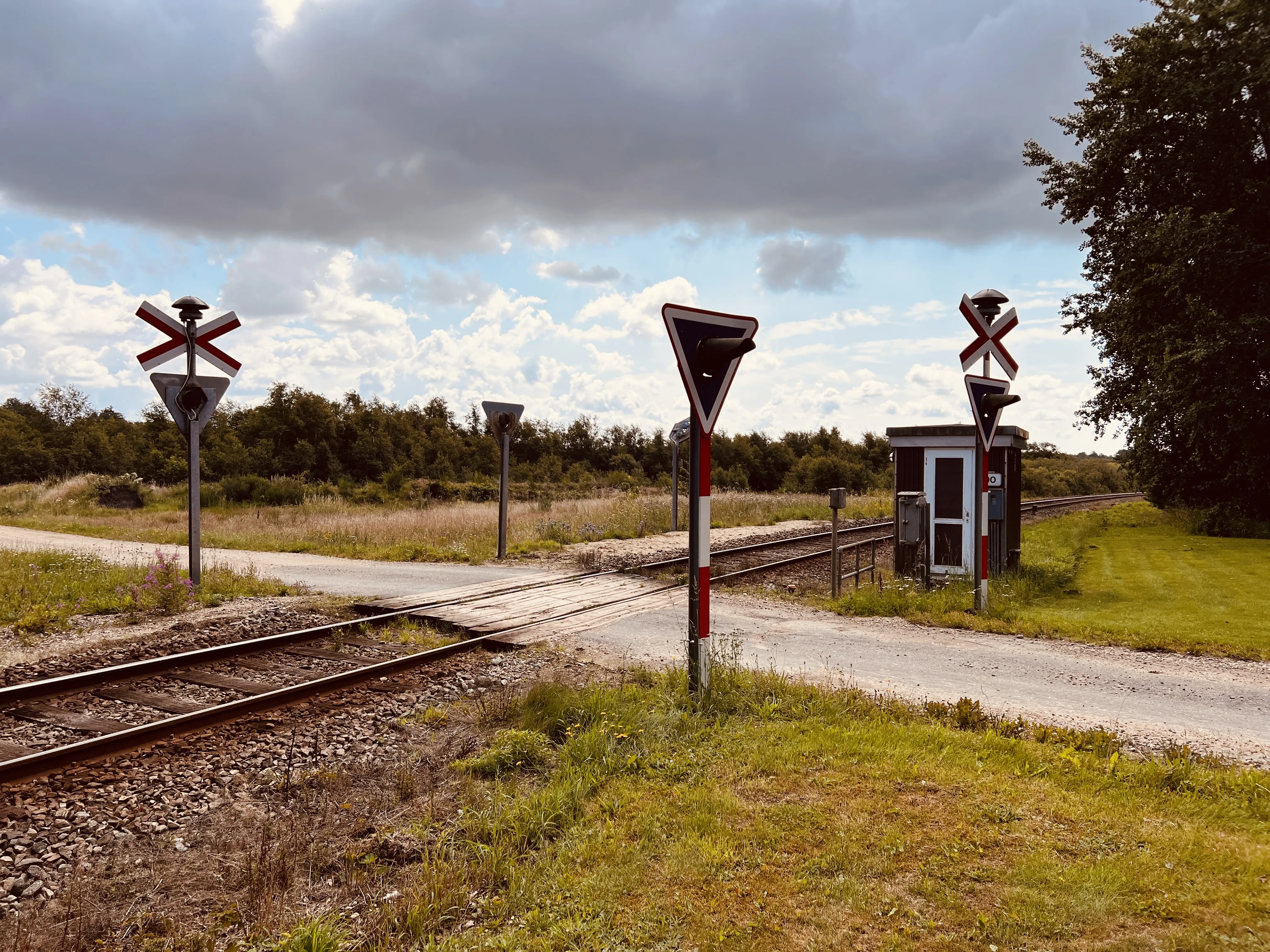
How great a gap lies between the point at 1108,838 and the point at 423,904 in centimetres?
317

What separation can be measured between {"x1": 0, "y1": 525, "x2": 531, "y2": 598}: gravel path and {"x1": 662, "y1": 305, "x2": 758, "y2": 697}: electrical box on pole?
266 inches

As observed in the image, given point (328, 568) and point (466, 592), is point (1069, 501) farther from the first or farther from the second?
point (328, 568)

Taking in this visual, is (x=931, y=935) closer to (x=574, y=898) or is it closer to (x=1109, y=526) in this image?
(x=574, y=898)

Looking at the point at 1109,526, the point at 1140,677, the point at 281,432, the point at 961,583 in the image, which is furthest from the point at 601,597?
the point at 281,432

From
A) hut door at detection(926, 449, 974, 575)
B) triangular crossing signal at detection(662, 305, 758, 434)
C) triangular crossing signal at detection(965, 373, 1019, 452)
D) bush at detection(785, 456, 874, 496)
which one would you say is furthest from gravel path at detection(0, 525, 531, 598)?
bush at detection(785, 456, 874, 496)

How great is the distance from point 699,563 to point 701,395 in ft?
4.03

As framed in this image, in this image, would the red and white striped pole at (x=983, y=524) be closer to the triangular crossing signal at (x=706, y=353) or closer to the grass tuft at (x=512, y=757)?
the triangular crossing signal at (x=706, y=353)

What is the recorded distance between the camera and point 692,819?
391 centimetres

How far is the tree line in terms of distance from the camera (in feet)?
185

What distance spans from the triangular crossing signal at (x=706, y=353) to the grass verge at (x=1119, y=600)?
5.96 metres

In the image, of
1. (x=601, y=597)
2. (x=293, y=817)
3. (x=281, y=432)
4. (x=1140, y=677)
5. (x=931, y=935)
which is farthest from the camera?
(x=281, y=432)

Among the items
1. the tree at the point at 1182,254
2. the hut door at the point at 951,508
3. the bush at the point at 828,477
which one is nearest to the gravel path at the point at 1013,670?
the hut door at the point at 951,508

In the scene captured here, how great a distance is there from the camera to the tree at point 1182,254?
20.4 meters

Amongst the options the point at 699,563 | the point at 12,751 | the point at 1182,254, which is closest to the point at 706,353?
the point at 699,563
